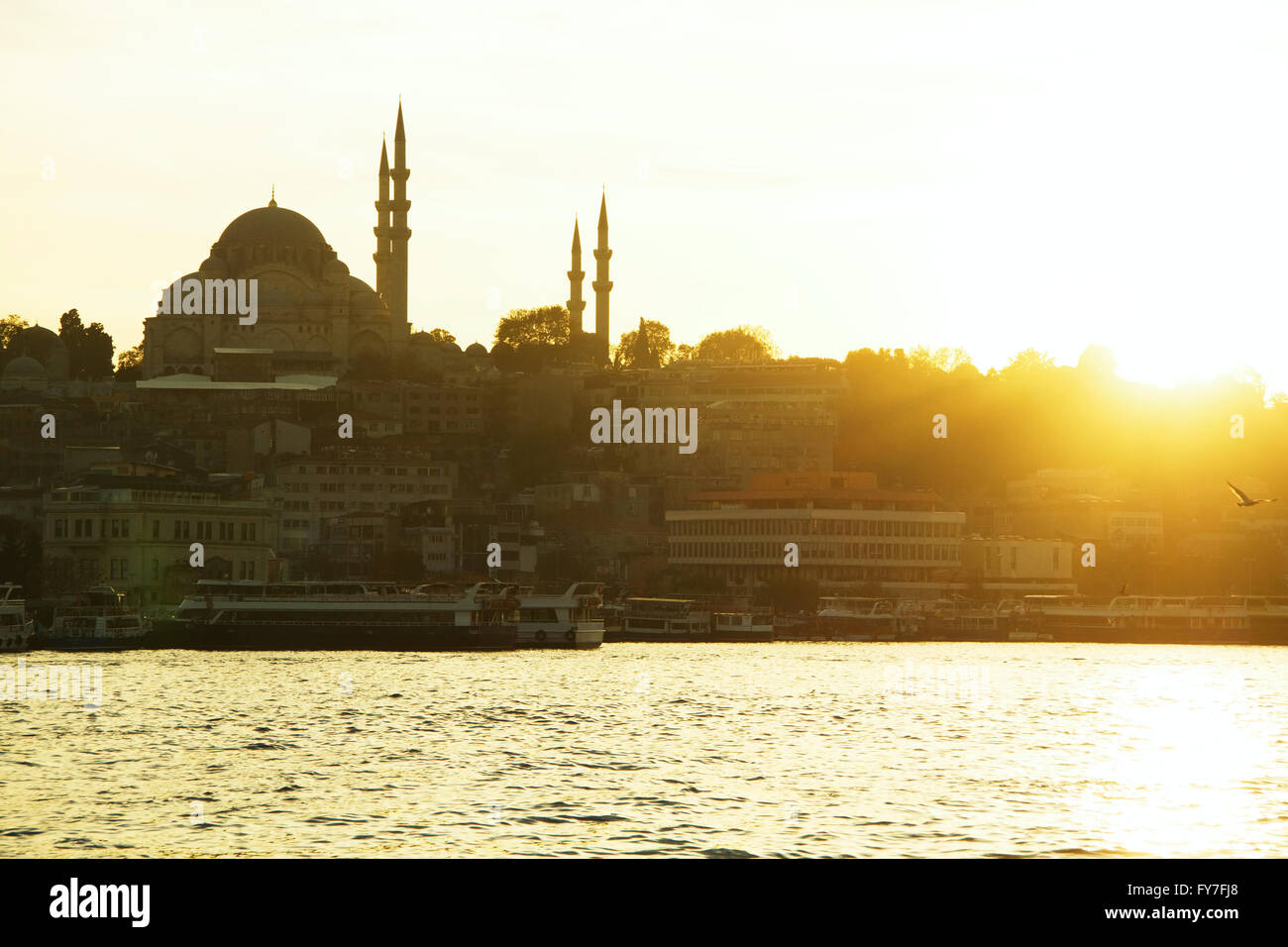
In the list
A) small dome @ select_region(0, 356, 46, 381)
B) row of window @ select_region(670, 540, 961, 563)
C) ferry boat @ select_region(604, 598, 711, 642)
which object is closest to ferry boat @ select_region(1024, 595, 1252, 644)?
row of window @ select_region(670, 540, 961, 563)

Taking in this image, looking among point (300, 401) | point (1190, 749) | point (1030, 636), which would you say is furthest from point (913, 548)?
point (1190, 749)

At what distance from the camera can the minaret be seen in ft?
537

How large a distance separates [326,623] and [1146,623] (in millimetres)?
57327

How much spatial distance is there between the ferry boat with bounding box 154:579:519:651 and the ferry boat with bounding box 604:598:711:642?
20150mm

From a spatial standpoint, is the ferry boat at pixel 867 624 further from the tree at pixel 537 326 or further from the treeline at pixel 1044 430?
the tree at pixel 537 326

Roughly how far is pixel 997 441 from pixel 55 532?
Answer: 87664mm

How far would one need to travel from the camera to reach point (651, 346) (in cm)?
19425

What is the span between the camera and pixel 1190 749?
42.9 metres

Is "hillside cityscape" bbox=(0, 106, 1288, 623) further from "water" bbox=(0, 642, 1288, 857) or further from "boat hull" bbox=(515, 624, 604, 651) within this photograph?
"water" bbox=(0, 642, 1288, 857)

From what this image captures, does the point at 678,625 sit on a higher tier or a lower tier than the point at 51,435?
lower

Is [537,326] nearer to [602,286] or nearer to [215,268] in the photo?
[602,286]

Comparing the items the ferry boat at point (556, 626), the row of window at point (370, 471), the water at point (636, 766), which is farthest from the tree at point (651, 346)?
the water at point (636, 766)

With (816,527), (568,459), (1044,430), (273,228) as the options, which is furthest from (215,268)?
(1044,430)
